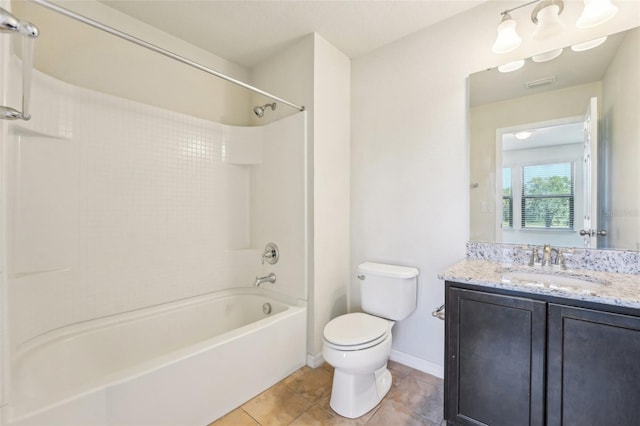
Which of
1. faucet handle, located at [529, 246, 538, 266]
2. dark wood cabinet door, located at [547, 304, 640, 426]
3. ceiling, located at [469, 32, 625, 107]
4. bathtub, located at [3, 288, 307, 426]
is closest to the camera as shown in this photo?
dark wood cabinet door, located at [547, 304, 640, 426]

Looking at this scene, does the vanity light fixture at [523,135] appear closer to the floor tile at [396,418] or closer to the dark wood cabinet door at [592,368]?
the dark wood cabinet door at [592,368]

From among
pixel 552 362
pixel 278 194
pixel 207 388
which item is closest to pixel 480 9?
pixel 278 194

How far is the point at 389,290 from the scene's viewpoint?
6.17ft

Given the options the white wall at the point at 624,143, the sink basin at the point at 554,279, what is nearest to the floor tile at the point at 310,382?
the sink basin at the point at 554,279

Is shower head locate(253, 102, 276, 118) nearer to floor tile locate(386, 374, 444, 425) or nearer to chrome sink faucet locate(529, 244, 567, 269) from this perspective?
chrome sink faucet locate(529, 244, 567, 269)

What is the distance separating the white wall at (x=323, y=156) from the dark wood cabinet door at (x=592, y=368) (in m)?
1.36

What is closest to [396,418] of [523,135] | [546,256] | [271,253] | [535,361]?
[535,361]

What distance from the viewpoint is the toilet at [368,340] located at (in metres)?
1.52

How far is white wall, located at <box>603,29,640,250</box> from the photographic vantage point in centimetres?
132

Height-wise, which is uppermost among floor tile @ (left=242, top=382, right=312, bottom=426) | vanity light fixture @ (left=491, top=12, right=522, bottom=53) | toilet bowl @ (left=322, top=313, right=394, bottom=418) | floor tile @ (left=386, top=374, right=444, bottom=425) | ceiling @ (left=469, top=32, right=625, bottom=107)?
vanity light fixture @ (left=491, top=12, right=522, bottom=53)

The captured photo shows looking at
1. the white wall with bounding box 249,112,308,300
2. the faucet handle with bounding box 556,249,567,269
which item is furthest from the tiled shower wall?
the faucet handle with bounding box 556,249,567,269

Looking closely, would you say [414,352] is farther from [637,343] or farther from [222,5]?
[222,5]

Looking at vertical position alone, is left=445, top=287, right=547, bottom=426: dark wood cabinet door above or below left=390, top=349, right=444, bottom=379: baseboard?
above

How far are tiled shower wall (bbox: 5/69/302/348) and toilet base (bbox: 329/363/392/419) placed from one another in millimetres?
1245
